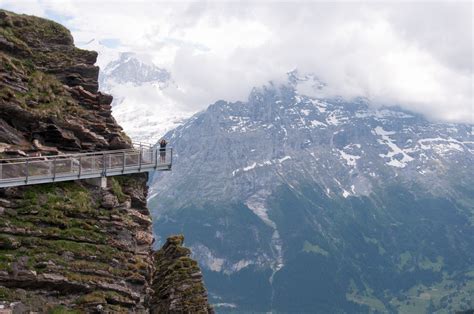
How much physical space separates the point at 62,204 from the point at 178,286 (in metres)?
17.4

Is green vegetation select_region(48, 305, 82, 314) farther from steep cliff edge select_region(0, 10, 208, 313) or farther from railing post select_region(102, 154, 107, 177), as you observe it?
railing post select_region(102, 154, 107, 177)

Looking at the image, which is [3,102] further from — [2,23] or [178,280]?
[178,280]

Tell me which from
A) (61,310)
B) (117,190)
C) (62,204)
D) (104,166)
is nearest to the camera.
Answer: (61,310)

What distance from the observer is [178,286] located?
60406 millimetres

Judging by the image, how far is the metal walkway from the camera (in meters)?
45.2

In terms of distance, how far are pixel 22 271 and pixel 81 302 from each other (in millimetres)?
4075

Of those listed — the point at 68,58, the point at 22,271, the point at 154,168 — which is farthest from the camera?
the point at 154,168

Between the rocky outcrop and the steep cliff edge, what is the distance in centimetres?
28

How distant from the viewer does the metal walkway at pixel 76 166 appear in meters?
45.2

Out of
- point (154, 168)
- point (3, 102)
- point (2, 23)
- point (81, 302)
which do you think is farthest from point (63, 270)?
point (2, 23)

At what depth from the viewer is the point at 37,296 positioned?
41.1m

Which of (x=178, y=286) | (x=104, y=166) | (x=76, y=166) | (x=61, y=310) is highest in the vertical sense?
(x=104, y=166)

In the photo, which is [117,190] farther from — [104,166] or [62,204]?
[62,204]

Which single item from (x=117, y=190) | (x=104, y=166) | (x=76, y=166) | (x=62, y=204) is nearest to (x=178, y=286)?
(x=117, y=190)
